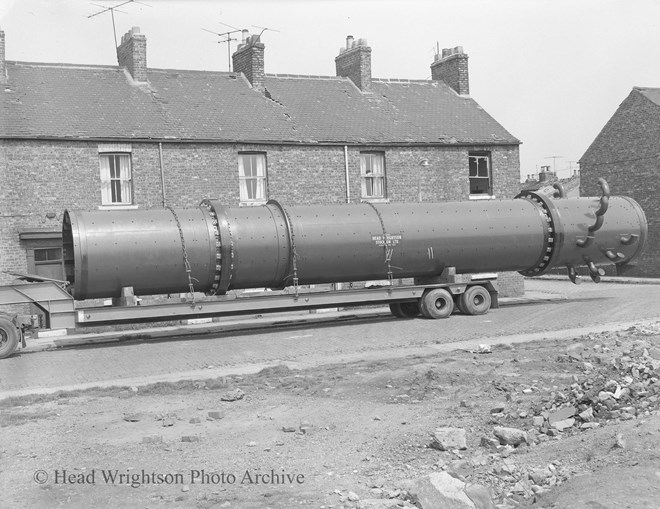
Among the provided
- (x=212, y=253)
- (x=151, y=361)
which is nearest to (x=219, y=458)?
(x=151, y=361)

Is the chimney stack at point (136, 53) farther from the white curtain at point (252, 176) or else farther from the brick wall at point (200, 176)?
the white curtain at point (252, 176)

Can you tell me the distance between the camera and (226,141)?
22.6 metres

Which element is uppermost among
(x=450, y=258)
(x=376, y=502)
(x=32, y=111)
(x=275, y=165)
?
(x=32, y=111)

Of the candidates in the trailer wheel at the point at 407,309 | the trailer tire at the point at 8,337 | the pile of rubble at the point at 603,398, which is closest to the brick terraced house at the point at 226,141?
the trailer tire at the point at 8,337

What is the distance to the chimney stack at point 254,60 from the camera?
1018 inches

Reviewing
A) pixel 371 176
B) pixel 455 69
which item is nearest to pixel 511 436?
pixel 371 176

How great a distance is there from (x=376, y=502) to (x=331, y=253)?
1218 cm

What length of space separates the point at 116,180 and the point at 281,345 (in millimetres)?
8581

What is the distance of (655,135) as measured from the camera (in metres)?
33.2

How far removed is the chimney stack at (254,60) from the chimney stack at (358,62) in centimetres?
368

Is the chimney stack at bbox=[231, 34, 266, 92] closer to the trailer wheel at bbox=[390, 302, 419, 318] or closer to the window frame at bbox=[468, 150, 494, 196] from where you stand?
the window frame at bbox=[468, 150, 494, 196]

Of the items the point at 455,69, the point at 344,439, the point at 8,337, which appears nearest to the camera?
the point at 344,439

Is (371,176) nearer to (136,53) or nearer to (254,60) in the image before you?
(254,60)

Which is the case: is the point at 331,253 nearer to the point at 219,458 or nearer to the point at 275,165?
the point at 275,165
